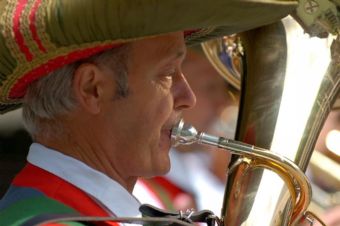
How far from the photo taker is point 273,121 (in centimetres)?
236

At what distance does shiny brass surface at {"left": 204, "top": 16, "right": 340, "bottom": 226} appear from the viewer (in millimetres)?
2254

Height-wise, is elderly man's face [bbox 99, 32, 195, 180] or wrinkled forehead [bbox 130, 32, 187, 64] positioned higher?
wrinkled forehead [bbox 130, 32, 187, 64]

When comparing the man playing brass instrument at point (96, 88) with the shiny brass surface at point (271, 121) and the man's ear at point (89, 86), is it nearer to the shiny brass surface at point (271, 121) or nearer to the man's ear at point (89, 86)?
the man's ear at point (89, 86)

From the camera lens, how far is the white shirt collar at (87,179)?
193 cm

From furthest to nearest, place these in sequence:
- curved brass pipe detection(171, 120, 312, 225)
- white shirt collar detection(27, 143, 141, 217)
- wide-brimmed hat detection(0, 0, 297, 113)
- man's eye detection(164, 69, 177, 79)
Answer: curved brass pipe detection(171, 120, 312, 225) < man's eye detection(164, 69, 177, 79) < white shirt collar detection(27, 143, 141, 217) < wide-brimmed hat detection(0, 0, 297, 113)

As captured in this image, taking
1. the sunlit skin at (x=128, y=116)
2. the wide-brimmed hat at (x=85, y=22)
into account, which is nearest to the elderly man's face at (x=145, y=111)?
the sunlit skin at (x=128, y=116)

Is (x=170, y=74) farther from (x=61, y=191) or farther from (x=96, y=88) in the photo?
(x=61, y=191)

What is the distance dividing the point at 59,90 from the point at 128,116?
5.4 inches

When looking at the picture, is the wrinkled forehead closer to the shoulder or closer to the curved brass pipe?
the curved brass pipe

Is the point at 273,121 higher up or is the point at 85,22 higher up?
the point at 273,121

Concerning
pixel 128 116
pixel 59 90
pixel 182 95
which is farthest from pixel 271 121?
pixel 59 90

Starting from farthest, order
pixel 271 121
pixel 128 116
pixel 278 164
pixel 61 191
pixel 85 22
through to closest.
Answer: pixel 271 121
pixel 278 164
pixel 128 116
pixel 61 191
pixel 85 22

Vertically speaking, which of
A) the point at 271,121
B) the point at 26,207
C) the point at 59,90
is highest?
the point at 271,121

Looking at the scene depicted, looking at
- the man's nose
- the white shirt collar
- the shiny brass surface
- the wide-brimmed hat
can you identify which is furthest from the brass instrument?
the wide-brimmed hat
